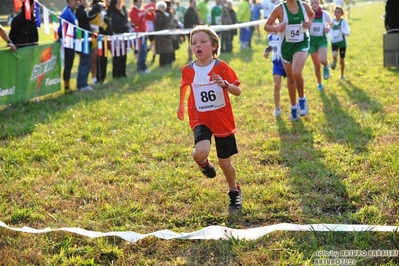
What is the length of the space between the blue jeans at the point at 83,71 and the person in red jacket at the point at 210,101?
718 centimetres

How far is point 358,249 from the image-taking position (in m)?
3.82

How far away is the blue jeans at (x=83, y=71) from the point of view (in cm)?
1160

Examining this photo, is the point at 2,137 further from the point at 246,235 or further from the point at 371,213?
the point at 371,213

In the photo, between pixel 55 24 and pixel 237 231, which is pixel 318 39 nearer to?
pixel 55 24

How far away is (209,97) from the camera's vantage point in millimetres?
4738

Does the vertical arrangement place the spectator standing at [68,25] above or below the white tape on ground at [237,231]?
above

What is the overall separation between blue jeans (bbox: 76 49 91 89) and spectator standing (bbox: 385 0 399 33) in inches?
294

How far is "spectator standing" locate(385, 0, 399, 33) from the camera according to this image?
42.6 ft

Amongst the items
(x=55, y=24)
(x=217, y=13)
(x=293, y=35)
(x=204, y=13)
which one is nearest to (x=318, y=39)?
(x=293, y=35)

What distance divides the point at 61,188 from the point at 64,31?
20.1ft

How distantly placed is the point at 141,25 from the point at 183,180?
10.7 meters

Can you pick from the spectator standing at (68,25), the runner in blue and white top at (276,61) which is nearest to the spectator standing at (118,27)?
the spectator standing at (68,25)

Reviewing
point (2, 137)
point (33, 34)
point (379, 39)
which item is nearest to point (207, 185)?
point (2, 137)

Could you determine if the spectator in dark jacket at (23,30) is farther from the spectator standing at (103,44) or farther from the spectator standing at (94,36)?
the spectator standing at (103,44)
